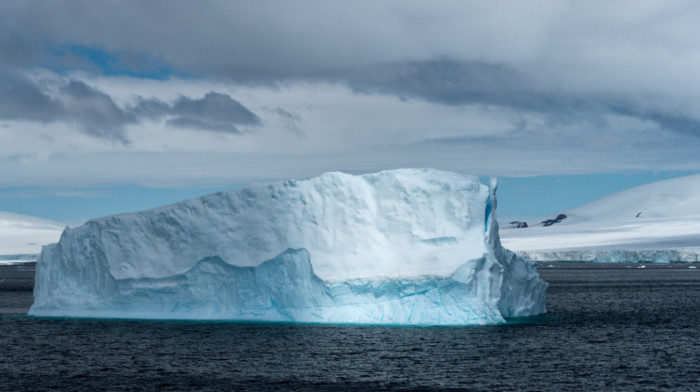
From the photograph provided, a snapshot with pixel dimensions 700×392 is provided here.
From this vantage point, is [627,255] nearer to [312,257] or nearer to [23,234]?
[23,234]

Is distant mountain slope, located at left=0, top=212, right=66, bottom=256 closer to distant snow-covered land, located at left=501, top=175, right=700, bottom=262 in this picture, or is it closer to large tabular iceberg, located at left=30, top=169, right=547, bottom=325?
distant snow-covered land, located at left=501, top=175, right=700, bottom=262

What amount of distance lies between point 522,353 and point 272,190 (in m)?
9.89

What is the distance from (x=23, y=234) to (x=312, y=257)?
11090cm

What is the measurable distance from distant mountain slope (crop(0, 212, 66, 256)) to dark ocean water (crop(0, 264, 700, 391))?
321ft

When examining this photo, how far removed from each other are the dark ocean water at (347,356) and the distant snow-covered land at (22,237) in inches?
3809

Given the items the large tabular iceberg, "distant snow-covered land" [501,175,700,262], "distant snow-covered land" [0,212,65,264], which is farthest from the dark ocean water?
"distant snow-covered land" [0,212,65,264]

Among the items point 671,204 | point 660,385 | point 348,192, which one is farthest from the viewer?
point 671,204

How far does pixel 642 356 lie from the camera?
922 inches

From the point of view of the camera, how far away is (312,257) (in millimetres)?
27312

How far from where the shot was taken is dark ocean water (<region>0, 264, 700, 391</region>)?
18922mm

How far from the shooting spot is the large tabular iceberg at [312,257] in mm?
26641

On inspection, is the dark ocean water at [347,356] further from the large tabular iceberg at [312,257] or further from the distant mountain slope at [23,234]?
the distant mountain slope at [23,234]

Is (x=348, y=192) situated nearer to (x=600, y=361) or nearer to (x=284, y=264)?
(x=284, y=264)

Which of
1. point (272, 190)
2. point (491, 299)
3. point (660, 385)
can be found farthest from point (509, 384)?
point (272, 190)
